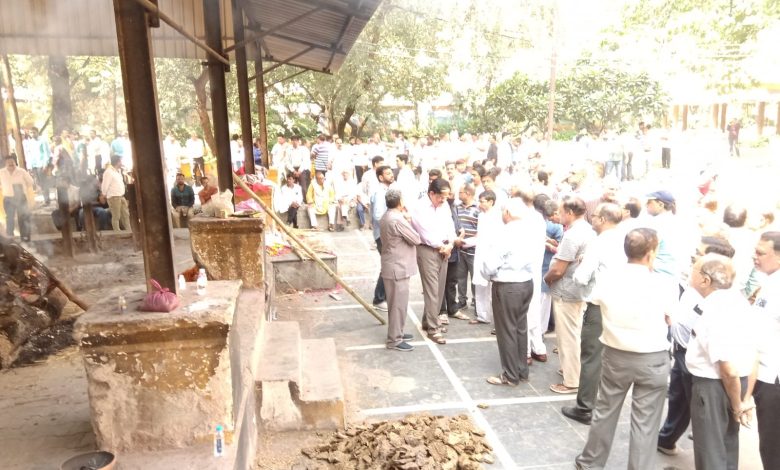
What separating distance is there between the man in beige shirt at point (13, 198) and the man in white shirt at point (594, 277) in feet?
32.7

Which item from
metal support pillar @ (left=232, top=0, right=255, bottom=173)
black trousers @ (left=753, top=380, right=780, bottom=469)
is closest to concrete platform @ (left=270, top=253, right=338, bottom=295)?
metal support pillar @ (left=232, top=0, right=255, bottom=173)

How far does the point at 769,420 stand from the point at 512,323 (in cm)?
229

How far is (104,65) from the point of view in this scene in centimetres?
2430

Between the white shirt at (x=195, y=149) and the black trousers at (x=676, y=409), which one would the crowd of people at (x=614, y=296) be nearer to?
the black trousers at (x=676, y=409)

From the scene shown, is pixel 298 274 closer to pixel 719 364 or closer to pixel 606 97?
pixel 719 364

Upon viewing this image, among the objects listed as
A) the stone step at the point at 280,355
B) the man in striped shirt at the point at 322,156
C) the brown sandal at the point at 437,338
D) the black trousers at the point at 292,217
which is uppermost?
the man in striped shirt at the point at 322,156

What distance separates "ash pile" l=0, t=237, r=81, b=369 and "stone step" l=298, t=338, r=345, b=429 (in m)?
2.35

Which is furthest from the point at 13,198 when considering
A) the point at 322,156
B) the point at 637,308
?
the point at 637,308

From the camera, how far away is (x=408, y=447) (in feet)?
13.7

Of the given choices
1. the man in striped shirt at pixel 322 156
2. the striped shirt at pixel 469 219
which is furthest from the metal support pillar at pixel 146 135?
the man in striped shirt at pixel 322 156

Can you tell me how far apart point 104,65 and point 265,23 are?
19.0m

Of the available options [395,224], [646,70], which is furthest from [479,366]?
[646,70]

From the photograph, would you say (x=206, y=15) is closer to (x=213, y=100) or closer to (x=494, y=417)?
(x=213, y=100)

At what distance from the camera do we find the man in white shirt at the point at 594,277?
4.77m
